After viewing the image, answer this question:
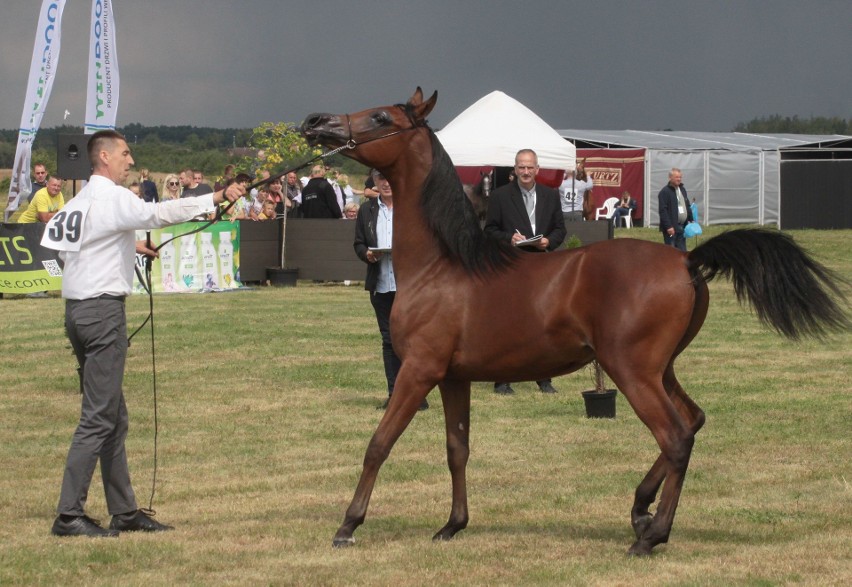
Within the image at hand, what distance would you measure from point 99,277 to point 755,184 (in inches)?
1410

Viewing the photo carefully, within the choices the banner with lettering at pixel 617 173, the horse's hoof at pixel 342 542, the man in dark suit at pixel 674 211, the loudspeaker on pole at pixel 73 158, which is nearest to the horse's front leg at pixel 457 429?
the horse's hoof at pixel 342 542

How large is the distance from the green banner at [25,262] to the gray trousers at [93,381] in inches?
568

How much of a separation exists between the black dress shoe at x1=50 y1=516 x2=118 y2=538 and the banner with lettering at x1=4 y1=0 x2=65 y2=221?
380 inches

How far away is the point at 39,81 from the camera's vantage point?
55.2 ft

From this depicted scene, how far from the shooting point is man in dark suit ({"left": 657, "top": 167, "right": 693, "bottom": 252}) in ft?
75.7

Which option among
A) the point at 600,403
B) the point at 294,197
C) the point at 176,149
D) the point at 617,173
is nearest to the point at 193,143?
the point at 176,149

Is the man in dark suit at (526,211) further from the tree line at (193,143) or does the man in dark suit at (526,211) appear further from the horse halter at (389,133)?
the tree line at (193,143)

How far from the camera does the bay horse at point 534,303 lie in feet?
20.0

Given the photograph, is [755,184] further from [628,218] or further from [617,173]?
[628,218]

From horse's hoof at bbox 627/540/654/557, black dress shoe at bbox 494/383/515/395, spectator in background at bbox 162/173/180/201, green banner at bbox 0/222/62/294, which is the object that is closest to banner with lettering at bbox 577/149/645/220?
spectator in background at bbox 162/173/180/201

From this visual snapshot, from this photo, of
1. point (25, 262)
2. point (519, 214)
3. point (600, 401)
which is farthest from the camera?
point (25, 262)

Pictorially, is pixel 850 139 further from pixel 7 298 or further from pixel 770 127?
pixel 770 127

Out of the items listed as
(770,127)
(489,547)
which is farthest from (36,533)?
(770,127)

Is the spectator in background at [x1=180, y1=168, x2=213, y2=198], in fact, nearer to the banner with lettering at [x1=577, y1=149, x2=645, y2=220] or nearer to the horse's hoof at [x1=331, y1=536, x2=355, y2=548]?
the horse's hoof at [x1=331, y1=536, x2=355, y2=548]
